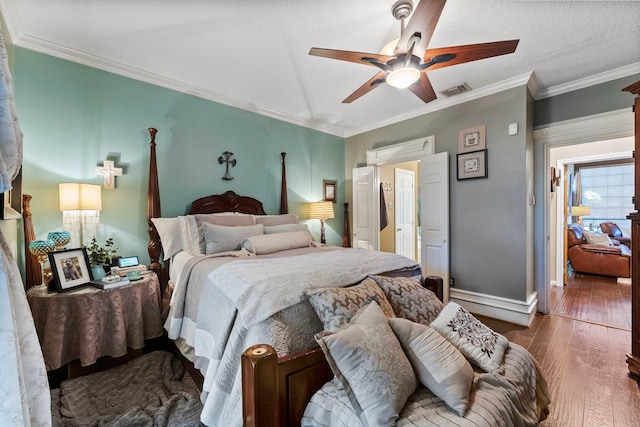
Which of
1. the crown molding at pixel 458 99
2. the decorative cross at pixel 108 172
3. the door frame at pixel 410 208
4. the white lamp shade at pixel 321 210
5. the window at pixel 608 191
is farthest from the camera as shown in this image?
the window at pixel 608 191

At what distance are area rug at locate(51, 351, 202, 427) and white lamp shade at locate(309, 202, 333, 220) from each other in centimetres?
246

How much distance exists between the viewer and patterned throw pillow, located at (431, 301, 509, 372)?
53.1 inches

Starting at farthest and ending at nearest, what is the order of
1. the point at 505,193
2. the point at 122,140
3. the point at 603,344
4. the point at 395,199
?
the point at 395,199
the point at 505,193
the point at 122,140
the point at 603,344

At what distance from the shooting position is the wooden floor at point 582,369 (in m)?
1.63

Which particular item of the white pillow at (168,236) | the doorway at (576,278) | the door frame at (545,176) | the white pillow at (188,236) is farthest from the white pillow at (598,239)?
the white pillow at (168,236)

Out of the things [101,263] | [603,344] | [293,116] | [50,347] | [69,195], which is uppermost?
[293,116]

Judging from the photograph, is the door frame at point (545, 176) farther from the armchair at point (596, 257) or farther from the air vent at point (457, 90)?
the armchair at point (596, 257)

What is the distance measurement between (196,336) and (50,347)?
0.95 m

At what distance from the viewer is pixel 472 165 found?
3.28 metres

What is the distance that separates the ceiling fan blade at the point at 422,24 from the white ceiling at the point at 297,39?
0.36 meters

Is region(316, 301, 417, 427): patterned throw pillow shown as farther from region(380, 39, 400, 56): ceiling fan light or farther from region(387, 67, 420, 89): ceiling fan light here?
region(380, 39, 400, 56): ceiling fan light

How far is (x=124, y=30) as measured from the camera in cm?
212

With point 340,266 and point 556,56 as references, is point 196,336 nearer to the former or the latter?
point 340,266

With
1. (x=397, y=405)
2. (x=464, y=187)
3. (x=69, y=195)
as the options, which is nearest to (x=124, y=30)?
(x=69, y=195)
